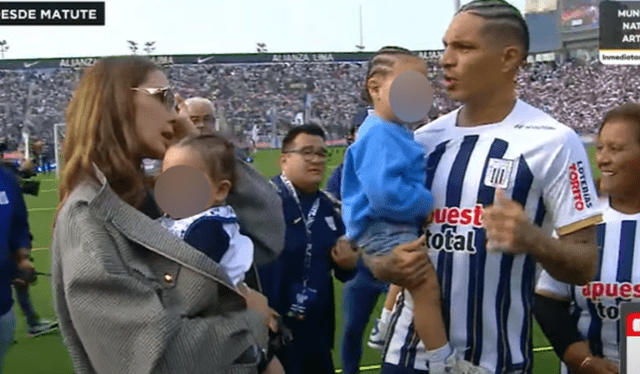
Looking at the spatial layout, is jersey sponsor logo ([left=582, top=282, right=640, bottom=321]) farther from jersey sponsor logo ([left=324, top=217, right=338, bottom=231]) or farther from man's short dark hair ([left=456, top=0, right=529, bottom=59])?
Result: jersey sponsor logo ([left=324, top=217, right=338, bottom=231])

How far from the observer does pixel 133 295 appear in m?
1.81

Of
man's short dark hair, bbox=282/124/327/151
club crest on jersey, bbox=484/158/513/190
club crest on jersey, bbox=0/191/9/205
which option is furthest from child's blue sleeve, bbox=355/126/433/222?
club crest on jersey, bbox=0/191/9/205

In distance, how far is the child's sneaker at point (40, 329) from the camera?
8187mm

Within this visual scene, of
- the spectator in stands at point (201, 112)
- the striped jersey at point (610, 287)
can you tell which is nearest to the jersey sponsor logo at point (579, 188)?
the striped jersey at point (610, 287)

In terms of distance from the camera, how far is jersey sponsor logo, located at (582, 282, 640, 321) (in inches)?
113

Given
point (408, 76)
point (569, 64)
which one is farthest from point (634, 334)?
point (569, 64)

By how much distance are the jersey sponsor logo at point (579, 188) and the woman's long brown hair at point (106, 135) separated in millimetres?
1058

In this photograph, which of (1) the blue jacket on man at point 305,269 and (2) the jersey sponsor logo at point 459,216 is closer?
(2) the jersey sponsor logo at point 459,216

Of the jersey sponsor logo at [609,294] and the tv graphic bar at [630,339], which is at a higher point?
the tv graphic bar at [630,339]

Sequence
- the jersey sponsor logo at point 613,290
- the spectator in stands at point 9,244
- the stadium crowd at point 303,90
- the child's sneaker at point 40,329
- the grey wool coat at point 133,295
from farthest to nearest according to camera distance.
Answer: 1. the stadium crowd at point 303,90
2. the child's sneaker at point 40,329
3. the spectator in stands at point 9,244
4. the jersey sponsor logo at point 613,290
5. the grey wool coat at point 133,295

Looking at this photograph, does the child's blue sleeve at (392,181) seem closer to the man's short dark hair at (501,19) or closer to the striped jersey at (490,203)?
the striped jersey at (490,203)

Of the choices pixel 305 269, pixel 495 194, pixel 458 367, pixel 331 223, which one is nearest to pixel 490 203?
pixel 495 194

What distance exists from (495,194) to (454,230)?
0.15 metres

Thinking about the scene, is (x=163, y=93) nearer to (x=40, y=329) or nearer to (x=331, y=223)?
(x=331, y=223)
